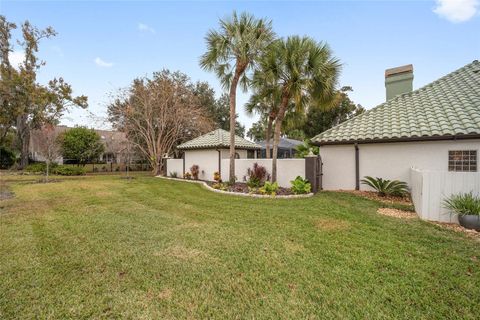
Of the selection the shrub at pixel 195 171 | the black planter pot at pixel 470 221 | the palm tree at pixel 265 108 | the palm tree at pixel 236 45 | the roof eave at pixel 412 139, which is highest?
the palm tree at pixel 236 45

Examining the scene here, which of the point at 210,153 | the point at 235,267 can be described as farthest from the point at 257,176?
the point at 235,267

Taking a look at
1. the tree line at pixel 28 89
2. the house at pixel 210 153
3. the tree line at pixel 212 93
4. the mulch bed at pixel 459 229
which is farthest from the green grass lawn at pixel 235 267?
the tree line at pixel 28 89

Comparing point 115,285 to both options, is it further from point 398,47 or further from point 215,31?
point 398,47

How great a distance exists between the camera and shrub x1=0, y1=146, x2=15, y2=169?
29.8 m

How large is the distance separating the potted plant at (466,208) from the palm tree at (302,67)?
20.3 ft

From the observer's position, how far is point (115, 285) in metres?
3.16

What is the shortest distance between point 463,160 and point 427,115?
217cm

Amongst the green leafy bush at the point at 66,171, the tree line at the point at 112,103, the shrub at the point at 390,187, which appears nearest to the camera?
the shrub at the point at 390,187

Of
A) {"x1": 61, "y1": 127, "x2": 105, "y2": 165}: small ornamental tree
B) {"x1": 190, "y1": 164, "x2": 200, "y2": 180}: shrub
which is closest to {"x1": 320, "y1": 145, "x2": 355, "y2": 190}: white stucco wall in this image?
{"x1": 190, "y1": 164, "x2": 200, "y2": 180}: shrub

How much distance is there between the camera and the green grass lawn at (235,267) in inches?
107

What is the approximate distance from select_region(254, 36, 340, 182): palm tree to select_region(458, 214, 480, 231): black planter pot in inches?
261

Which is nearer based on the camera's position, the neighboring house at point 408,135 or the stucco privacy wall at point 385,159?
the neighboring house at point 408,135

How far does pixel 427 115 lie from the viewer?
9.41 m

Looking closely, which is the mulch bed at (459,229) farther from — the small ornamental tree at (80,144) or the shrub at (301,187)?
the small ornamental tree at (80,144)
